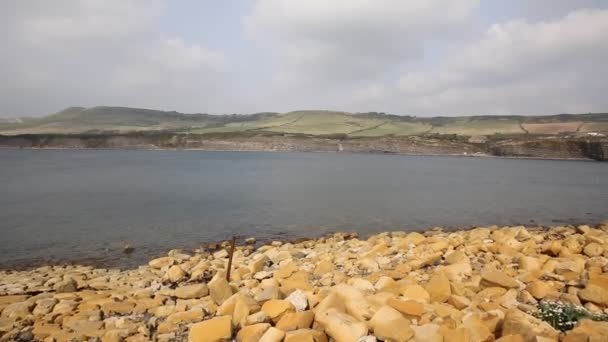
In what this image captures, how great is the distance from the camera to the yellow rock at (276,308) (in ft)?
24.6

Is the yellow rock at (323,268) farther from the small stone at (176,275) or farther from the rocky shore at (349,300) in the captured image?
the small stone at (176,275)

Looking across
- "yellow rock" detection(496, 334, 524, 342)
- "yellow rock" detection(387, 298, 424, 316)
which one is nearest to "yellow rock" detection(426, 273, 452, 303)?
"yellow rock" detection(387, 298, 424, 316)

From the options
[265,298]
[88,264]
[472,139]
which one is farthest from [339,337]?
[472,139]

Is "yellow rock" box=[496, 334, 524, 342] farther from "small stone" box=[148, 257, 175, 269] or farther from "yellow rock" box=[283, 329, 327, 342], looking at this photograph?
"small stone" box=[148, 257, 175, 269]

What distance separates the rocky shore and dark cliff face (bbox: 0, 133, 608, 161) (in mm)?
119370

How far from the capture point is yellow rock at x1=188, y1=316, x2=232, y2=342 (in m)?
7.15

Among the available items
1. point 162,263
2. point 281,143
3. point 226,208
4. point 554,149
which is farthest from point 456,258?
point 281,143

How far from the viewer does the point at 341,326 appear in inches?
266

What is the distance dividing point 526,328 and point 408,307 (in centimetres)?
197

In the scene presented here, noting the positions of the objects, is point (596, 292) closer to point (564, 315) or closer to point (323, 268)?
point (564, 315)

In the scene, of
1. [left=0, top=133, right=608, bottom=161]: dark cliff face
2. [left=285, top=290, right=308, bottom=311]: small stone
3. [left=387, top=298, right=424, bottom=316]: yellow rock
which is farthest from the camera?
[left=0, top=133, right=608, bottom=161]: dark cliff face

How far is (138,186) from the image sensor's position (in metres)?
45.9

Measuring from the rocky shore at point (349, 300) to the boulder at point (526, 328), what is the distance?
0.02 metres

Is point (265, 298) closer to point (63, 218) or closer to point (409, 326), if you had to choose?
point (409, 326)
